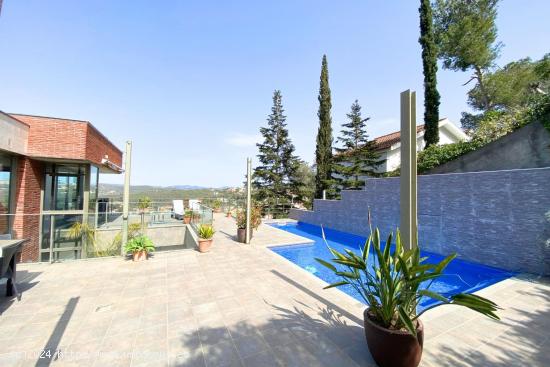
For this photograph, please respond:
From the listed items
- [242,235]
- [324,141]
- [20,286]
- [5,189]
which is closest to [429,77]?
[324,141]

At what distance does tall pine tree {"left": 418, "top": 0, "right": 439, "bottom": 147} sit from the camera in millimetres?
12055

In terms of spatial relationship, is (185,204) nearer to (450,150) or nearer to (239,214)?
(239,214)

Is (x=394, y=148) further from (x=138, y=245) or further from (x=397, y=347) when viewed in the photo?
(x=138, y=245)

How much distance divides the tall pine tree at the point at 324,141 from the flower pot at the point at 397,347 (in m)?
14.0

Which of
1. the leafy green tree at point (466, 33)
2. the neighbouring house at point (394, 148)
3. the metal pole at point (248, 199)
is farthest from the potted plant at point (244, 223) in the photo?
the leafy green tree at point (466, 33)

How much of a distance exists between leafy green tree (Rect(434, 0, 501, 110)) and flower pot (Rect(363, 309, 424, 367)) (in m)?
17.6

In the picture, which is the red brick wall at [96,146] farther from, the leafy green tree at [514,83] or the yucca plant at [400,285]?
the leafy green tree at [514,83]

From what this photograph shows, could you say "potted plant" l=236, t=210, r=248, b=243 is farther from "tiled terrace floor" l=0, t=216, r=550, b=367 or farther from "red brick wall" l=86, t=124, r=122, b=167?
"red brick wall" l=86, t=124, r=122, b=167

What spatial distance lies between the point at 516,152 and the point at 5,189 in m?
16.9

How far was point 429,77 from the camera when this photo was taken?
12180 millimetres

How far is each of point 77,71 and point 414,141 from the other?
1175 cm

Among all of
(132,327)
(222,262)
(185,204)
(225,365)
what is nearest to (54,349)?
(132,327)

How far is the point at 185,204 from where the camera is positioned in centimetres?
A: 1747

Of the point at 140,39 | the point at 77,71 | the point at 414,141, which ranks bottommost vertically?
the point at 414,141
